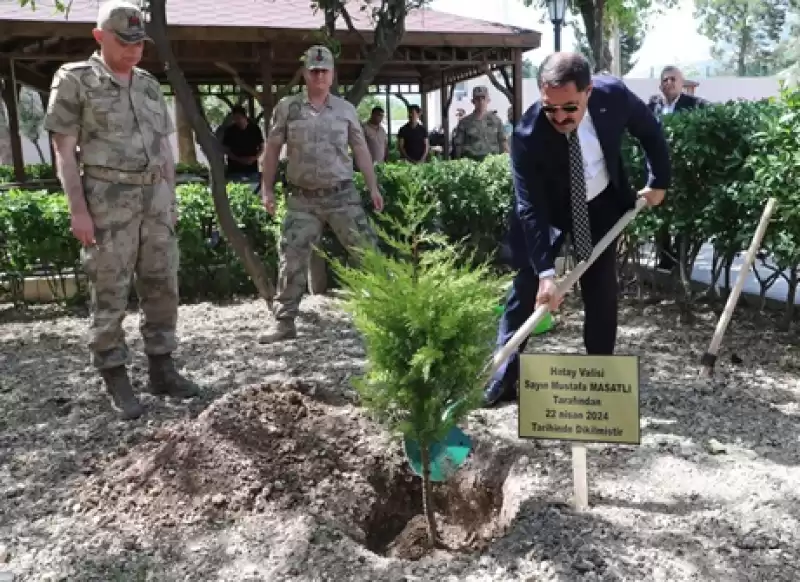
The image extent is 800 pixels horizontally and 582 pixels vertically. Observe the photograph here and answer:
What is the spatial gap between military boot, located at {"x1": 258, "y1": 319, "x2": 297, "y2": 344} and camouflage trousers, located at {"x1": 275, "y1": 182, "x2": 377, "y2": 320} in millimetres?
225

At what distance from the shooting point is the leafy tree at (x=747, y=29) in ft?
249

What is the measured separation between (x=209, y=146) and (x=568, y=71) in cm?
347

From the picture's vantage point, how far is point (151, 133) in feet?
12.7

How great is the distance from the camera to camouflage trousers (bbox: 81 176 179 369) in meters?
3.79

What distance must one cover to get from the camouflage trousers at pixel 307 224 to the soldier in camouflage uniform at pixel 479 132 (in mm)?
5759

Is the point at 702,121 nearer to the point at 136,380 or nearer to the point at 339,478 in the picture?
the point at 339,478

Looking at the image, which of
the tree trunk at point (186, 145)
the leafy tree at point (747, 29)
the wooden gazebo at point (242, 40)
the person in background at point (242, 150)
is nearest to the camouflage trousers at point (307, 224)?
the wooden gazebo at point (242, 40)

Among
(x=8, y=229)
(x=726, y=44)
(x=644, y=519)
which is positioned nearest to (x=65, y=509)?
(x=644, y=519)

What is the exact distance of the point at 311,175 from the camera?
521cm

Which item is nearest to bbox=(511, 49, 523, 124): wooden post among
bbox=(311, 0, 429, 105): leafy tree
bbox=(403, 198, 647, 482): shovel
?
bbox=(311, 0, 429, 105): leafy tree

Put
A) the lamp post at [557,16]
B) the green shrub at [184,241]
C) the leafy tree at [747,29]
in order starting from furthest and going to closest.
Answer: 1. the leafy tree at [747,29]
2. the lamp post at [557,16]
3. the green shrub at [184,241]

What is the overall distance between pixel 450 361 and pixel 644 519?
93 centimetres

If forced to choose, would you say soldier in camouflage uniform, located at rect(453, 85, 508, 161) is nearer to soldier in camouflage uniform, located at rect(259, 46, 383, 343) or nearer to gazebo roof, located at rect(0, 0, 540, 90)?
gazebo roof, located at rect(0, 0, 540, 90)

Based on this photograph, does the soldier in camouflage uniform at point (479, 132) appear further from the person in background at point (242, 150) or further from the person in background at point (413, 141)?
the person in background at point (242, 150)
